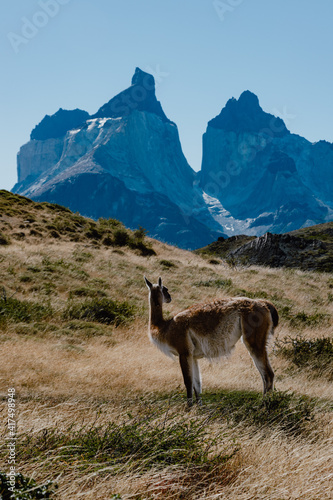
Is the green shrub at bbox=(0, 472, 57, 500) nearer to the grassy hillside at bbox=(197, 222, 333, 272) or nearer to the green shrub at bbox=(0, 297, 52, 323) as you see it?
the green shrub at bbox=(0, 297, 52, 323)

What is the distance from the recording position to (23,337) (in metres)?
9.09

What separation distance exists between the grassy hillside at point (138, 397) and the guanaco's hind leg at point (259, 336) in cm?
40

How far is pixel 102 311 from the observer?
12.0 meters

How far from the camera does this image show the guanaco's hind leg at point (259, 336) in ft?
19.6

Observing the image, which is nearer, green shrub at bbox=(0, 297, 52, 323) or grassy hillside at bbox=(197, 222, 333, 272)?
green shrub at bbox=(0, 297, 52, 323)

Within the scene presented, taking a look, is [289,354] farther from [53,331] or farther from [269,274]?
[269,274]

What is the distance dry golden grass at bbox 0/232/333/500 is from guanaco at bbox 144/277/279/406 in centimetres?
72

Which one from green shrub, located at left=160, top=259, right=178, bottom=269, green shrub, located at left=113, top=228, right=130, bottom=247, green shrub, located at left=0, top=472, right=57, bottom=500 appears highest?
green shrub, located at left=113, top=228, right=130, bottom=247

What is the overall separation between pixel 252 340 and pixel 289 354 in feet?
14.4

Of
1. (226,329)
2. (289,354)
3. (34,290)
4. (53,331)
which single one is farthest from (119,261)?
(226,329)

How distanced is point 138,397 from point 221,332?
1764 mm

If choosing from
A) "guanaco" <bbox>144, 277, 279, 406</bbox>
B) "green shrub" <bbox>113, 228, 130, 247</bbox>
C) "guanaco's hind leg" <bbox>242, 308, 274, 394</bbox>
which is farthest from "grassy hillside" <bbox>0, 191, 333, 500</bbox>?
"green shrub" <bbox>113, 228, 130, 247</bbox>

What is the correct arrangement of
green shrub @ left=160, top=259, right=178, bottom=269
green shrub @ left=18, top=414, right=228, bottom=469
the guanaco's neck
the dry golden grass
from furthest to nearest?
green shrub @ left=160, top=259, right=178, bottom=269 < the guanaco's neck < green shrub @ left=18, top=414, right=228, bottom=469 < the dry golden grass

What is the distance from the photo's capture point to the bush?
1162 cm
